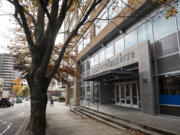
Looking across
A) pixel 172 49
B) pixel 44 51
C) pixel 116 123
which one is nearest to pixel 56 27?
pixel 44 51

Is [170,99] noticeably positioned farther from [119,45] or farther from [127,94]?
[119,45]

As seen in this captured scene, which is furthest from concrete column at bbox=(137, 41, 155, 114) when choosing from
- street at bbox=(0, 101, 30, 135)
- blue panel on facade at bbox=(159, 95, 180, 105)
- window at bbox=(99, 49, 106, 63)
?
street at bbox=(0, 101, 30, 135)

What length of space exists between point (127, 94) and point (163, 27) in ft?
24.2

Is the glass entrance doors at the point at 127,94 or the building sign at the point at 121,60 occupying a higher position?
the building sign at the point at 121,60

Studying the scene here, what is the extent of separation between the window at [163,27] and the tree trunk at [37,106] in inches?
323

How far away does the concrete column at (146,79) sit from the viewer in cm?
902

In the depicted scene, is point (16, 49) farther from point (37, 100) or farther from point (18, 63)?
point (37, 100)

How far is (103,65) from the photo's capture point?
51.8 feet

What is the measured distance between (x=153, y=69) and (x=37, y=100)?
26.4 feet

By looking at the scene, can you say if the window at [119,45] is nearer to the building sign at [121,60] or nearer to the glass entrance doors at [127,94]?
the building sign at [121,60]

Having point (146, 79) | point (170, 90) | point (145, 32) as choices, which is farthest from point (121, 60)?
point (170, 90)

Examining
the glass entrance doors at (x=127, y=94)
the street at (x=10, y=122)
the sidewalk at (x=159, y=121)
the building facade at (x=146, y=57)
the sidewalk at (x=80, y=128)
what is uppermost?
the building facade at (x=146, y=57)

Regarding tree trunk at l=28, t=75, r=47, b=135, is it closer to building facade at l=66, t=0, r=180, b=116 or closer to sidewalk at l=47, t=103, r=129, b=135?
sidewalk at l=47, t=103, r=129, b=135

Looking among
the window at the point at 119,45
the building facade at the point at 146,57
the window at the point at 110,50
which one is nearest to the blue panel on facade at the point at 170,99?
the building facade at the point at 146,57
